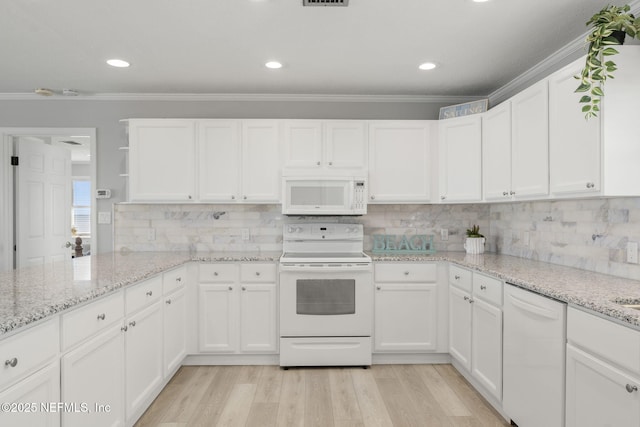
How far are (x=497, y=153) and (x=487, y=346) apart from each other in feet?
4.68

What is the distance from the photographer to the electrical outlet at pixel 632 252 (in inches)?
78.8

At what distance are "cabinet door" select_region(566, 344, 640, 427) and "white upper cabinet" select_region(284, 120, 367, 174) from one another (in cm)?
220

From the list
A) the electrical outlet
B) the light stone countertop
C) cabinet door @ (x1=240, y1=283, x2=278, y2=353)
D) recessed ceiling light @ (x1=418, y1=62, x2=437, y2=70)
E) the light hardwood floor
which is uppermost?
recessed ceiling light @ (x1=418, y1=62, x2=437, y2=70)

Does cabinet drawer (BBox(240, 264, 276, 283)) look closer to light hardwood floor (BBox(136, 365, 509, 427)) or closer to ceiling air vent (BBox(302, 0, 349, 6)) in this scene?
light hardwood floor (BBox(136, 365, 509, 427))

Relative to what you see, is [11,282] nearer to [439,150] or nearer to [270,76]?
[270,76]

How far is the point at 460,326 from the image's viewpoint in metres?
2.90

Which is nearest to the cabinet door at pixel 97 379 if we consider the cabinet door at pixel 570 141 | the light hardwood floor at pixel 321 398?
the light hardwood floor at pixel 321 398

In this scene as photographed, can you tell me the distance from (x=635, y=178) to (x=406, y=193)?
1.77 meters

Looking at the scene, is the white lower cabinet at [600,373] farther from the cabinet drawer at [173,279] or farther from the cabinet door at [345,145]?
the cabinet drawer at [173,279]

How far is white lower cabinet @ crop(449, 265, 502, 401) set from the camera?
2.32m

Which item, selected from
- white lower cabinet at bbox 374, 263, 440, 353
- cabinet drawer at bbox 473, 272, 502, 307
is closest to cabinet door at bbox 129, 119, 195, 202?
white lower cabinet at bbox 374, 263, 440, 353

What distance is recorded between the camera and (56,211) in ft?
13.4

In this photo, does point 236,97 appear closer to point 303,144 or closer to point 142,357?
point 303,144

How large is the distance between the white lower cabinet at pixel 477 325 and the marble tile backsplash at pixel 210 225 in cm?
84
